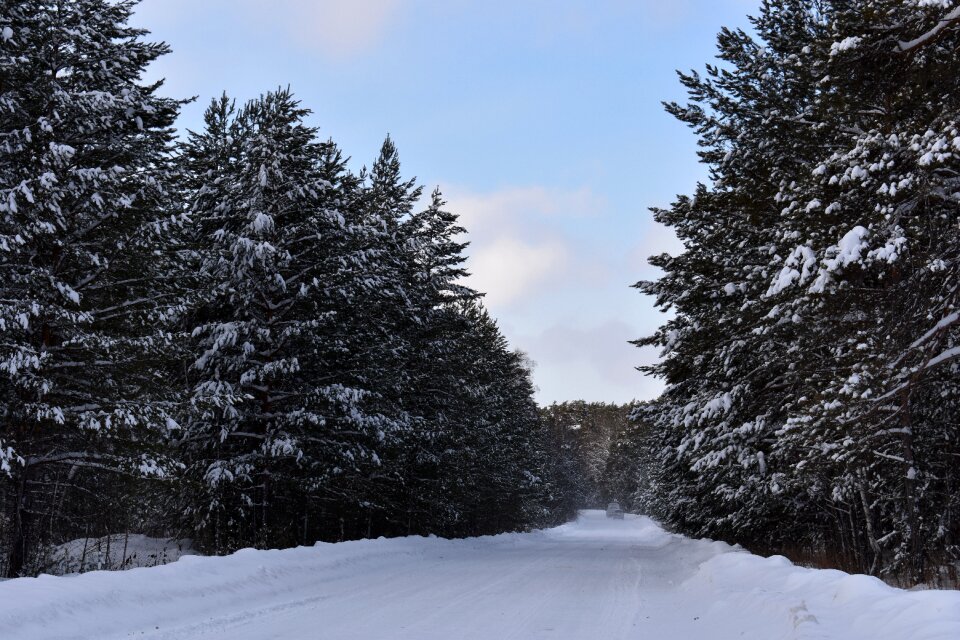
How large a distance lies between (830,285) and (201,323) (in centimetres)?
1623

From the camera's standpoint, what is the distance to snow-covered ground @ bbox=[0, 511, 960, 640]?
21.7ft

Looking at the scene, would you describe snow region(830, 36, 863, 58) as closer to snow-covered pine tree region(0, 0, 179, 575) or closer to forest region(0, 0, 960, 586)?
forest region(0, 0, 960, 586)

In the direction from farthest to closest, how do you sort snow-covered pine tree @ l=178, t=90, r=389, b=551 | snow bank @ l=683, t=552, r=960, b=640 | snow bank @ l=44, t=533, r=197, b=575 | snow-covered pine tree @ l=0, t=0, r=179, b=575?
snow-covered pine tree @ l=178, t=90, r=389, b=551 → snow bank @ l=44, t=533, r=197, b=575 → snow-covered pine tree @ l=0, t=0, r=179, b=575 → snow bank @ l=683, t=552, r=960, b=640

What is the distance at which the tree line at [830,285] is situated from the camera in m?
9.62

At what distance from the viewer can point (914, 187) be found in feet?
31.2

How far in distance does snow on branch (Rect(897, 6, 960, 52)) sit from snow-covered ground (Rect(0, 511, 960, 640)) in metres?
6.98

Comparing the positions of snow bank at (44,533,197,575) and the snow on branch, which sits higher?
the snow on branch

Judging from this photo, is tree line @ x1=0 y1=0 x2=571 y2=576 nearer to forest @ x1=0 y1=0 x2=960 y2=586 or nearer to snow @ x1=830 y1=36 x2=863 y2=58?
forest @ x1=0 y1=0 x2=960 y2=586

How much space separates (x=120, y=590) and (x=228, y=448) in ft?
38.5

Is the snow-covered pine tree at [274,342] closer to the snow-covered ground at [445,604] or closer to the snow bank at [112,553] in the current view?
the snow bank at [112,553]

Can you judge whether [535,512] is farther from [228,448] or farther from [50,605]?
[50,605]

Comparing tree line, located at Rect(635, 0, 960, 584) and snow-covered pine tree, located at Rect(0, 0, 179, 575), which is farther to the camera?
snow-covered pine tree, located at Rect(0, 0, 179, 575)

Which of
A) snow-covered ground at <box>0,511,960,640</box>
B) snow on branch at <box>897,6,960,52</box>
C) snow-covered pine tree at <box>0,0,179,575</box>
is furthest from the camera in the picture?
snow-covered pine tree at <box>0,0,179,575</box>

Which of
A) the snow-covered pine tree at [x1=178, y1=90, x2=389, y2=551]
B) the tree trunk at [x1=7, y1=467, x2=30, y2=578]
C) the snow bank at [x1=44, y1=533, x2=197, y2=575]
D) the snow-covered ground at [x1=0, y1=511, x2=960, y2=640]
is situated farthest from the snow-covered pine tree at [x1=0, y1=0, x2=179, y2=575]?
the snow-covered ground at [x1=0, y1=511, x2=960, y2=640]
